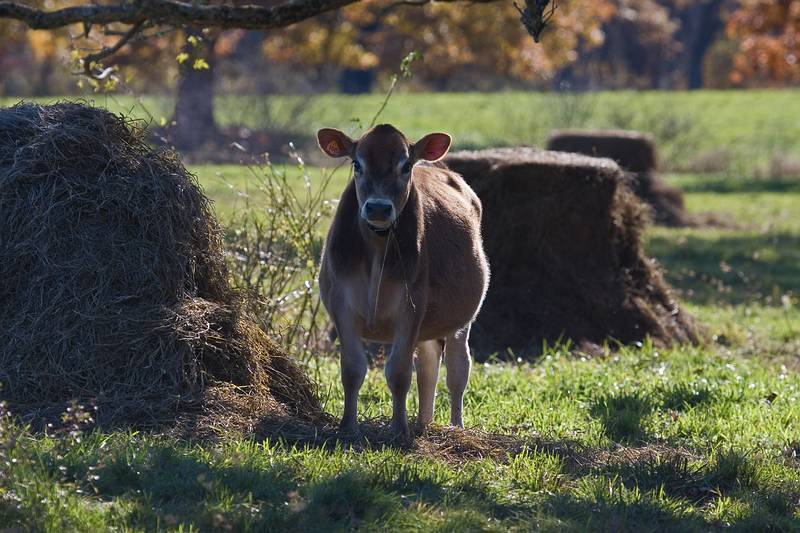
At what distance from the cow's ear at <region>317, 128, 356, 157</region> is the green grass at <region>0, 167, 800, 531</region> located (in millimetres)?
1901

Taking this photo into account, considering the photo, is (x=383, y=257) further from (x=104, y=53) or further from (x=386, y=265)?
(x=104, y=53)

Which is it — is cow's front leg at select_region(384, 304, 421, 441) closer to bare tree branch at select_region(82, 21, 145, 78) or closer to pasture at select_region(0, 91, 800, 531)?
pasture at select_region(0, 91, 800, 531)

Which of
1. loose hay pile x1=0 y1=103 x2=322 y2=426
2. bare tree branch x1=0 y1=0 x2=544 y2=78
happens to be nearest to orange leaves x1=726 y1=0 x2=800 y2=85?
bare tree branch x1=0 y1=0 x2=544 y2=78

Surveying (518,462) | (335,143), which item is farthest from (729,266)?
(518,462)

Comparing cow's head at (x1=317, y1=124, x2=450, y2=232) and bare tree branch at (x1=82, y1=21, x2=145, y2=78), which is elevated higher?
bare tree branch at (x1=82, y1=21, x2=145, y2=78)

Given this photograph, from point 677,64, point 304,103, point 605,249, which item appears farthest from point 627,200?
point 677,64

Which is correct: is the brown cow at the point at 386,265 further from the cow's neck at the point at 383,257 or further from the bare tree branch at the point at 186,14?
the bare tree branch at the point at 186,14

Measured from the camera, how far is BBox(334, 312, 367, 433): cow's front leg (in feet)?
25.9

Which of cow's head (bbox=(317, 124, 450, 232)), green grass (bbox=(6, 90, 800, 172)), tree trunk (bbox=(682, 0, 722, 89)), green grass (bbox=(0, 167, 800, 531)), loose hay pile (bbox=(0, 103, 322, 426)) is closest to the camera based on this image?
green grass (bbox=(0, 167, 800, 531))

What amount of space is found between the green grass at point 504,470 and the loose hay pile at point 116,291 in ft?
2.07

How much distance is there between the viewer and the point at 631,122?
34906 millimetres

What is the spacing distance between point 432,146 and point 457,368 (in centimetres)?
171

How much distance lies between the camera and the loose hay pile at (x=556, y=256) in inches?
508

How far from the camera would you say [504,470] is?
23.8ft
